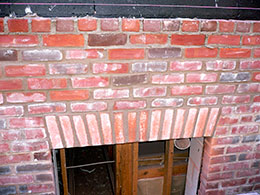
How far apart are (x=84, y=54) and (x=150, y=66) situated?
1.35 feet

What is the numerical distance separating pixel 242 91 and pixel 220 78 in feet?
0.72

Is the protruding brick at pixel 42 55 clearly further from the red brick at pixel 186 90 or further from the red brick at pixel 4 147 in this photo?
the red brick at pixel 186 90

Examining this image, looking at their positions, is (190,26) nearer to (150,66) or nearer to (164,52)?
(164,52)

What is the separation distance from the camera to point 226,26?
52.4 inches

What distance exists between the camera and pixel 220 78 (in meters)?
1.44

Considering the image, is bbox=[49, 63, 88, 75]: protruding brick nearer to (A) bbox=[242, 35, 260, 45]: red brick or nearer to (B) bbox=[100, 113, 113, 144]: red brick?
(B) bbox=[100, 113, 113, 144]: red brick

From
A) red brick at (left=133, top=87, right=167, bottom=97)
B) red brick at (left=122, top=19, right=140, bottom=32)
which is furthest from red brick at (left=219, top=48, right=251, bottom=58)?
red brick at (left=122, top=19, right=140, bottom=32)

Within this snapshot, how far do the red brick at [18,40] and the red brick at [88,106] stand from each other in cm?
42

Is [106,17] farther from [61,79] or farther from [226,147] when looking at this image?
[226,147]

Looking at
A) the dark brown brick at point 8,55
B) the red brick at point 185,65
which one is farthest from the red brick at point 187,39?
the dark brown brick at point 8,55

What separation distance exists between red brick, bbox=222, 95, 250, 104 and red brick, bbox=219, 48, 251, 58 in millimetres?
290

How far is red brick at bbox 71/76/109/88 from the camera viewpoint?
1269 millimetres

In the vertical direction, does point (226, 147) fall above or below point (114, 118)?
below

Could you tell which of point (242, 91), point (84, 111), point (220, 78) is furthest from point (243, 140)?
point (84, 111)
